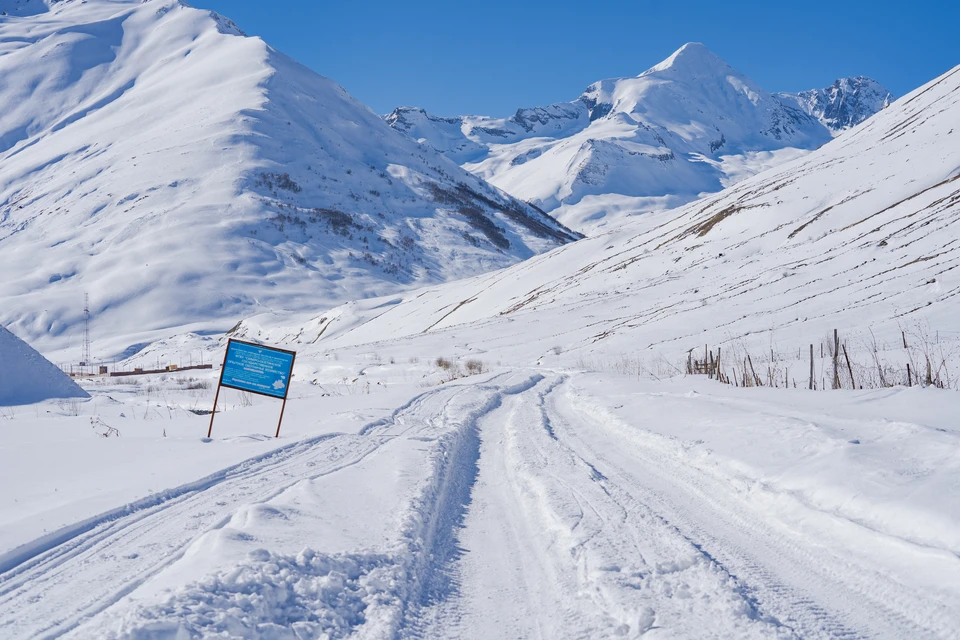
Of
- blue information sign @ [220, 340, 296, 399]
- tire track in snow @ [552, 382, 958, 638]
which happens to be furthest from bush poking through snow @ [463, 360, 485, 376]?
tire track in snow @ [552, 382, 958, 638]

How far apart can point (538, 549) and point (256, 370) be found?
730 cm

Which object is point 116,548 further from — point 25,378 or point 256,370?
point 25,378

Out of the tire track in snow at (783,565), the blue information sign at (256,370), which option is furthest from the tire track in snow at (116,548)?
the tire track in snow at (783,565)

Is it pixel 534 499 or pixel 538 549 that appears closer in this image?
pixel 538 549

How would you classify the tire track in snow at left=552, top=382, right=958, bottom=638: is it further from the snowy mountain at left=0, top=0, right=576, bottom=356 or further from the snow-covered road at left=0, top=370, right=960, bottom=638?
the snowy mountain at left=0, top=0, right=576, bottom=356

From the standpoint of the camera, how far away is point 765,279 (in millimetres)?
32719

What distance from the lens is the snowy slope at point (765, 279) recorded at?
72.7 feet

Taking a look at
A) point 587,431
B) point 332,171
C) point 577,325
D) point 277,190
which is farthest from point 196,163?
point 587,431

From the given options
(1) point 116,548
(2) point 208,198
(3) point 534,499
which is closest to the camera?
(1) point 116,548

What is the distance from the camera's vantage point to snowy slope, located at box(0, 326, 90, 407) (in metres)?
15.1

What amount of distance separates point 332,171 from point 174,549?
366ft

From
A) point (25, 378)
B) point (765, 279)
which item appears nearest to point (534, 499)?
point (25, 378)

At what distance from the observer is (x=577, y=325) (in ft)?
115

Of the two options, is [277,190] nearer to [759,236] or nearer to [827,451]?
[759,236]
